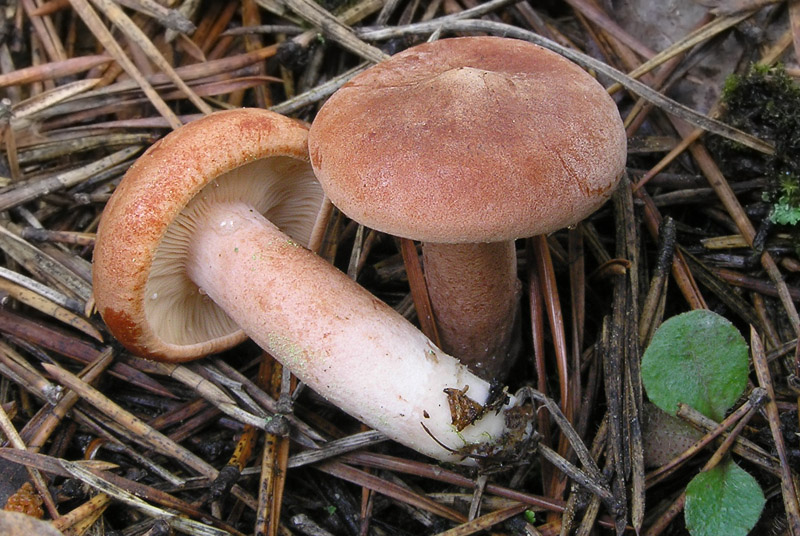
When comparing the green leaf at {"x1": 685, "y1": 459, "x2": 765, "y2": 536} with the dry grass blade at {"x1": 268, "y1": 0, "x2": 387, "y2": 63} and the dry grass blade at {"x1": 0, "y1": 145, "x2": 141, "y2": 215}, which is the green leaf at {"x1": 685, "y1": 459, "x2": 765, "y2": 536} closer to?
the dry grass blade at {"x1": 268, "y1": 0, "x2": 387, "y2": 63}

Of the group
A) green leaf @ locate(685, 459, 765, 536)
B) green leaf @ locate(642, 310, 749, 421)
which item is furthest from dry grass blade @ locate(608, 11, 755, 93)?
green leaf @ locate(685, 459, 765, 536)

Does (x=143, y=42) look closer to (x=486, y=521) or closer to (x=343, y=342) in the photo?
(x=343, y=342)

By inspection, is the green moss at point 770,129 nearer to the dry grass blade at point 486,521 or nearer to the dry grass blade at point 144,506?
the dry grass blade at point 486,521

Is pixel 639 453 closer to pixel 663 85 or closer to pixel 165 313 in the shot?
pixel 663 85

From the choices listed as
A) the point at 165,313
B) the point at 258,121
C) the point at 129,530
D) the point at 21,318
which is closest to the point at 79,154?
the point at 21,318

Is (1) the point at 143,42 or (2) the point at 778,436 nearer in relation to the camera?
(2) the point at 778,436

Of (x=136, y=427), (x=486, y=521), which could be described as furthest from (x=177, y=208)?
(x=486, y=521)
